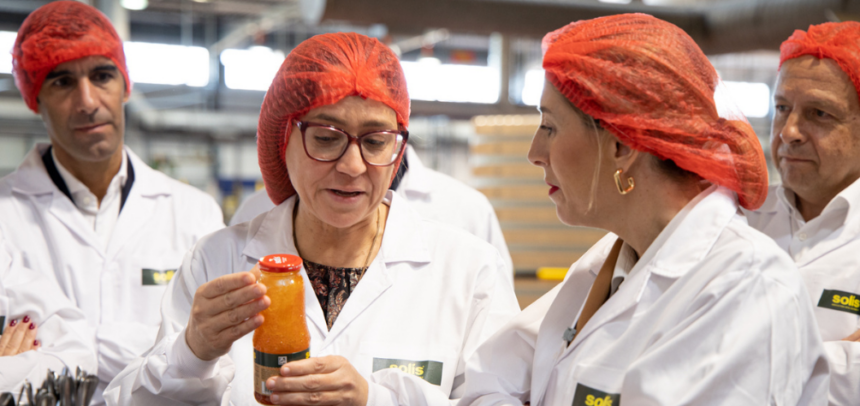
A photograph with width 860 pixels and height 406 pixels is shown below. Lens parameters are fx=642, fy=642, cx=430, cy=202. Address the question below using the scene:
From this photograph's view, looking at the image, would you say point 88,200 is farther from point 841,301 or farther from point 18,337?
point 841,301

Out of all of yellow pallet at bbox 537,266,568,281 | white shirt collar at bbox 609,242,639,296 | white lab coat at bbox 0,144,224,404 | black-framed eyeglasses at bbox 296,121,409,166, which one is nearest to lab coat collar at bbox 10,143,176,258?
white lab coat at bbox 0,144,224,404

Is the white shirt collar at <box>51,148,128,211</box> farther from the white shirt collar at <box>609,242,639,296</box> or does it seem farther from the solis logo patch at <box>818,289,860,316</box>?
the solis logo patch at <box>818,289,860,316</box>

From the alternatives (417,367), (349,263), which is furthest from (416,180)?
(417,367)

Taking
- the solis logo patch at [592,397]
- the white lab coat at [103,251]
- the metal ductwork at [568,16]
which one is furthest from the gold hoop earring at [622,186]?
the metal ductwork at [568,16]

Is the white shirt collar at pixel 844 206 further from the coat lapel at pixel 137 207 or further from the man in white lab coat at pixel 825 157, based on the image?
the coat lapel at pixel 137 207

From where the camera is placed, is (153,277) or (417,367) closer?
(417,367)

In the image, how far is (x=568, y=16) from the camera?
13.1 feet

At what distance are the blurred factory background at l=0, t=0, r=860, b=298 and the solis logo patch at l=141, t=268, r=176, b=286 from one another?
1135mm

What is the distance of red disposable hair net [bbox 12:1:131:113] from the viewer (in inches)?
90.3

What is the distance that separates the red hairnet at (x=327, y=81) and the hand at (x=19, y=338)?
103 cm

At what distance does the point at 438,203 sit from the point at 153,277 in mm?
1147

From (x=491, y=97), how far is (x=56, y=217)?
10.4 meters

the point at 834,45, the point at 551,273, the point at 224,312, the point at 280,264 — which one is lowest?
the point at 551,273

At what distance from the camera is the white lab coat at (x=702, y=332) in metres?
1.07
